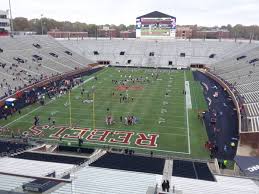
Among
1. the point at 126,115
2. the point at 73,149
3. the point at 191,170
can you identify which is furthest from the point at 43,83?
the point at 191,170

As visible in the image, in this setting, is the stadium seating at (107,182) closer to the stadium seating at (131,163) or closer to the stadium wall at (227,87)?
the stadium seating at (131,163)

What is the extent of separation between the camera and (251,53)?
208 feet

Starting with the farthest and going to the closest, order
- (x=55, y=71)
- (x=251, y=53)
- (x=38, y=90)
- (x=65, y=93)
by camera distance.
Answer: (x=251, y=53)
(x=55, y=71)
(x=38, y=90)
(x=65, y=93)

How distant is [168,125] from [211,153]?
7120mm

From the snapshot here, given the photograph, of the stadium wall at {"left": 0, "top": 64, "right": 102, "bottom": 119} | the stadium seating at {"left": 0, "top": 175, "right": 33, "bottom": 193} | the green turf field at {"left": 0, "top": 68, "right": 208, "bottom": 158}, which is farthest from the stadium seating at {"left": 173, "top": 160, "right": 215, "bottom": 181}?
the stadium wall at {"left": 0, "top": 64, "right": 102, "bottom": 119}

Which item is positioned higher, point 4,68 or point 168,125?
point 4,68

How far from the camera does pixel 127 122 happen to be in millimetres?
30500

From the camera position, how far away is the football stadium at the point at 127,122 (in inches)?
505

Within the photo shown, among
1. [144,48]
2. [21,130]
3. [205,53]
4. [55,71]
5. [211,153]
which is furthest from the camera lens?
[144,48]

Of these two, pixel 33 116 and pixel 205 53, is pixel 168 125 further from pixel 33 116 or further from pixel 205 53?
pixel 205 53

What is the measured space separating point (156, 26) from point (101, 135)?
5723 cm

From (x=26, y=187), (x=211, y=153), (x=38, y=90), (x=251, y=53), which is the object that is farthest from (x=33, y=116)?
(x=251, y=53)

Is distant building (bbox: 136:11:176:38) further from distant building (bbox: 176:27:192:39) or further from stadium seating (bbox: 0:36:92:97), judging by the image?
distant building (bbox: 176:27:192:39)

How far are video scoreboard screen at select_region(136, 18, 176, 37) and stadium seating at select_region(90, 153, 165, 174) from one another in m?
62.9
